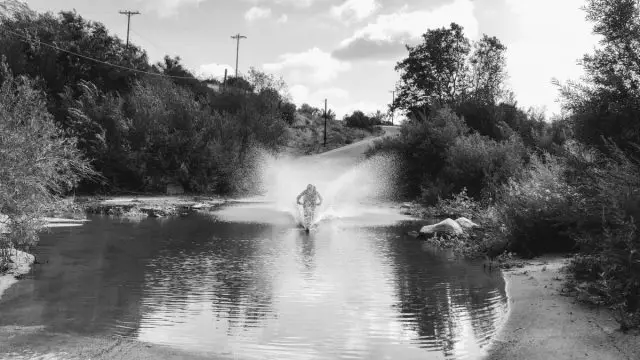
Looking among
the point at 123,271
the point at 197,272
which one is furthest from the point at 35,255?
Result: the point at 197,272

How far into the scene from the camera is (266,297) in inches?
518

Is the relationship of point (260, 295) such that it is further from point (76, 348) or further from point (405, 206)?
point (405, 206)

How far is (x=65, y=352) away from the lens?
891cm

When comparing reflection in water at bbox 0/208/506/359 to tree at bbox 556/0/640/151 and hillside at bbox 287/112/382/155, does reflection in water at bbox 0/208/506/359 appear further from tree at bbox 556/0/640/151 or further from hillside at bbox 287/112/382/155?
hillside at bbox 287/112/382/155

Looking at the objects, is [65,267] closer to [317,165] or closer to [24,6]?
[317,165]

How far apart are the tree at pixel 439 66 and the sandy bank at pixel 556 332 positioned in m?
66.9

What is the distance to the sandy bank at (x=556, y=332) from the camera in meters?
8.50

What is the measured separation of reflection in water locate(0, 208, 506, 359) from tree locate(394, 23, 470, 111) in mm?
58962

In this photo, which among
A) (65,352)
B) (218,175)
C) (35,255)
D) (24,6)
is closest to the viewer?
(65,352)

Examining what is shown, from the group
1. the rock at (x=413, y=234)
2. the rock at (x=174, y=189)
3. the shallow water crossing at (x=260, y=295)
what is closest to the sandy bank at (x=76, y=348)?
the shallow water crossing at (x=260, y=295)

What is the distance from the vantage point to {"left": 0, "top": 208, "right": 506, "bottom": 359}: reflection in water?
9969 millimetres

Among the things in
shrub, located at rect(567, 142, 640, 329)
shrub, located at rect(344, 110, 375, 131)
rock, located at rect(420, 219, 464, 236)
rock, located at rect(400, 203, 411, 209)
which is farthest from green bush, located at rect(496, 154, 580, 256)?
shrub, located at rect(344, 110, 375, 131)

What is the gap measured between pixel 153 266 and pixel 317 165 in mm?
53790

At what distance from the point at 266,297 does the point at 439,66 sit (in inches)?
2754
